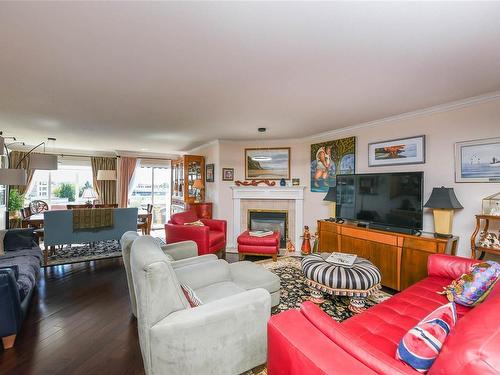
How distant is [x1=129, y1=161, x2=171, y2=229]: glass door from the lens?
24.5 feet

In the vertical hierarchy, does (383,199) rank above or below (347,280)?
above

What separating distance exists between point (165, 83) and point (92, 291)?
2.65 m

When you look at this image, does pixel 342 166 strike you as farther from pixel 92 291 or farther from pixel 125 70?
pixel 92 291

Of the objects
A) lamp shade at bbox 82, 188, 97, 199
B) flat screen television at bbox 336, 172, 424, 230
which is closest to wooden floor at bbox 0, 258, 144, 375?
flat screen television at bbox 336, 172, 424, 230

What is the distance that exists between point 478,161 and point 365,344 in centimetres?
282

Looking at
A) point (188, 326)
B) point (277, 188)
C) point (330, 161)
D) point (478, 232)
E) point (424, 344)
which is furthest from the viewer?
point (277, 188)

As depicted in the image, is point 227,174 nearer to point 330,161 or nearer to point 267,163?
point 267,163

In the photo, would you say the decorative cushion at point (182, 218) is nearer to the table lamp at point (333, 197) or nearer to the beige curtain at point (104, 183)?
the table lamp at point (333, 197)

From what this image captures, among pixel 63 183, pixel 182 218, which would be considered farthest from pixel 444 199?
pixel 63 183

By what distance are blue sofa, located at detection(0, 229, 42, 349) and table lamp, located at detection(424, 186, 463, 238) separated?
13.5 ft

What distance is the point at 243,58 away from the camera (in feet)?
6.09

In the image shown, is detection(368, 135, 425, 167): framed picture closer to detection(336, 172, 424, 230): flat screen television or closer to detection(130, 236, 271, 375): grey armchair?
detection(336, 172, 424, 230): flat screen television

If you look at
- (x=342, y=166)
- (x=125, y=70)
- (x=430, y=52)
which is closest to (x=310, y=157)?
(x=342, y=166)

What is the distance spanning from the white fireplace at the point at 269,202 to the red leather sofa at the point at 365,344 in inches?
130
